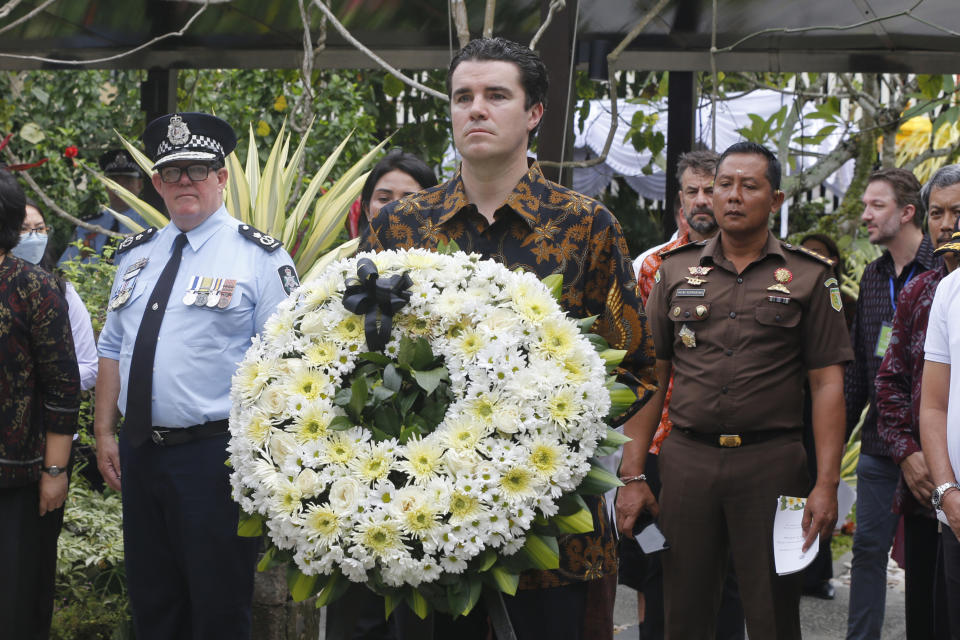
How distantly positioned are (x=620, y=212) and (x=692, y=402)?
8004mm

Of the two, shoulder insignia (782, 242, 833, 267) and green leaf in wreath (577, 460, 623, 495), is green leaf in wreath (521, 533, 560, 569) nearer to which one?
green leaf in wreath (577, 460, 623, 495)

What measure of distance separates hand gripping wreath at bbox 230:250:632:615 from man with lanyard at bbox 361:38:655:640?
1.42 feet

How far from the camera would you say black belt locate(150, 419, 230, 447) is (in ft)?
12.6

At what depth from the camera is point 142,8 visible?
243 inches

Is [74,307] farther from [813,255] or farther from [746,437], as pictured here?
[813,255]

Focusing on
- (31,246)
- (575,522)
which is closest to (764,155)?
(575,522)

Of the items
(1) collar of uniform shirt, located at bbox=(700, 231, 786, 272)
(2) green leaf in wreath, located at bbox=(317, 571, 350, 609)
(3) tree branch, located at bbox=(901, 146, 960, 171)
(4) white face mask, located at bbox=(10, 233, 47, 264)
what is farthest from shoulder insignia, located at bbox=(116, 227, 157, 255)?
(3) tree branch, located at bbox=(901, 146, 960, 171)

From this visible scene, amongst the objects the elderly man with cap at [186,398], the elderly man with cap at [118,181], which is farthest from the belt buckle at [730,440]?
the elderly man with cap at [118,181]

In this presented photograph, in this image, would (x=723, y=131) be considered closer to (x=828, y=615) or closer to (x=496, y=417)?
(x=828, y=615)

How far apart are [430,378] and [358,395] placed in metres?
0.14

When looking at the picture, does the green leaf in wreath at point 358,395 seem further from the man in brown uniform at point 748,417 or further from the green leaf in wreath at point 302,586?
the man in brown uniform at point 748,417

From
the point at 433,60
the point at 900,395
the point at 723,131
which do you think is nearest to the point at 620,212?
the point at 723,131

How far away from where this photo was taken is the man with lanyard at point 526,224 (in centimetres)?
270

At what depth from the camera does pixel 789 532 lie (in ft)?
13.1
